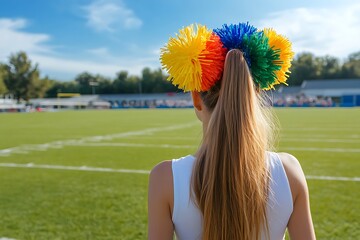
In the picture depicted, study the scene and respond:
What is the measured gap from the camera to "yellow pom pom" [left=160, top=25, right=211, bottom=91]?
1.40 m

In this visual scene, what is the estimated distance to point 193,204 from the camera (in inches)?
52.5

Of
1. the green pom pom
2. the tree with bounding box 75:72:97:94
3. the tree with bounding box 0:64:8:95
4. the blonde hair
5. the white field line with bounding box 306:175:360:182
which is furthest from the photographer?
the tree with bounding box 75:72:97:94

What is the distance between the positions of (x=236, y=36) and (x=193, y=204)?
72cm

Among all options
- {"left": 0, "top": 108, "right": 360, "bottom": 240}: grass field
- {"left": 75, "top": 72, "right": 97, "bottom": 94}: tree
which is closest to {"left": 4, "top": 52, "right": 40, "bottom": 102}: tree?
{"left": 75, "top": 72, "right": 97, "bottom": 94}: tree

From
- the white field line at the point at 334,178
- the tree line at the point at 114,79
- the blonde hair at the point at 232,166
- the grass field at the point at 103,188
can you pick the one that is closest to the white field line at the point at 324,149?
the grass field at the point at 103,188

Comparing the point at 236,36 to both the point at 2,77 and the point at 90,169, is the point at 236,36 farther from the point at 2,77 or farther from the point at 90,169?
the point at 2,77

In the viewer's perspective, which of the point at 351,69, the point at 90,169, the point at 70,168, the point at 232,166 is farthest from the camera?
the point at 351,69

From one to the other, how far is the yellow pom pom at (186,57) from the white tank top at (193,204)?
0.32 m

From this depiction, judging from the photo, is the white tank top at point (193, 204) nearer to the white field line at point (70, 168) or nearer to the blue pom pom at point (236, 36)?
the blue pom pom at point (236, 36)

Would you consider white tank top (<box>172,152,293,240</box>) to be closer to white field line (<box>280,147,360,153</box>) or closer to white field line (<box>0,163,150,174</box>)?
white field line (<box>0,163,150,174</box>)

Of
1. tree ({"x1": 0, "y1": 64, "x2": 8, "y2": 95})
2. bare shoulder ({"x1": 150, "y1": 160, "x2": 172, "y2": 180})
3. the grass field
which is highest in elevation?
tree ({"x1": 0, "y1": 64, "x2": 8, "y2": 95})

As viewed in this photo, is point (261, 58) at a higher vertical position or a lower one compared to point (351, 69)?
lower

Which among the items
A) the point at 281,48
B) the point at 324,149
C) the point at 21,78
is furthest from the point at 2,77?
the point at 281,48

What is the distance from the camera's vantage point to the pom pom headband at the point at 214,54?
1.40 meters
